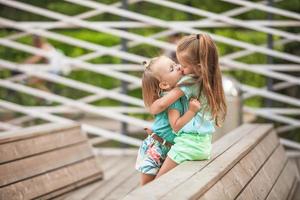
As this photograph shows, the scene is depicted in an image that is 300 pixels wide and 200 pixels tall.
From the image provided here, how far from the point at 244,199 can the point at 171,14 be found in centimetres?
545

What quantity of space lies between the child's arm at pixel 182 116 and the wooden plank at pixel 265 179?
0.44 m

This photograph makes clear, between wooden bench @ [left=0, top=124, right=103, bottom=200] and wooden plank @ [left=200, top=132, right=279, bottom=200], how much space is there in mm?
1296

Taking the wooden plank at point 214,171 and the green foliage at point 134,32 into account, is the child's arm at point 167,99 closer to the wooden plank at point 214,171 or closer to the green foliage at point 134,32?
the wooden plank at point 214,171

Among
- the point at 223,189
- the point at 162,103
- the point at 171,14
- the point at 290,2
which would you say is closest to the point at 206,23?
the point at 290,2

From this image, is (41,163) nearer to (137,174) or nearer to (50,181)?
(50,181)

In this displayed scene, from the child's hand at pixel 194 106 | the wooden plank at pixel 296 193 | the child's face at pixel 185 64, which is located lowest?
the wooden plank at pixel 296 193

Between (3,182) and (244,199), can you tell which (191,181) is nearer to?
(244,199)

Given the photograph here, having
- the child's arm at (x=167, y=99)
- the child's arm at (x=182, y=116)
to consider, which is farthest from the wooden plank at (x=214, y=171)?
the child's arm at (x=167, y=99)

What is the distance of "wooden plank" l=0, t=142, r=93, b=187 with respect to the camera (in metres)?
4.32

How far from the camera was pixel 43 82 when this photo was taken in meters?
9.46

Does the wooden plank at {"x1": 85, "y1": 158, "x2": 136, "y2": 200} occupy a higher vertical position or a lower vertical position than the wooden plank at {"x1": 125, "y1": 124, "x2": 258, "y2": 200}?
lower

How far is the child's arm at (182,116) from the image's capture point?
362cm

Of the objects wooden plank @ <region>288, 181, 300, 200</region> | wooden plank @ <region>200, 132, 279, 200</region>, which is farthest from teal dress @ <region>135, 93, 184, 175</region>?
wooden plank @ <region>288, 181, 300, 200</region>

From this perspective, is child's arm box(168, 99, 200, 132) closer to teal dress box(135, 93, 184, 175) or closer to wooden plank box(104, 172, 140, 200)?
teal dress box(135, 93, 184, 175)
